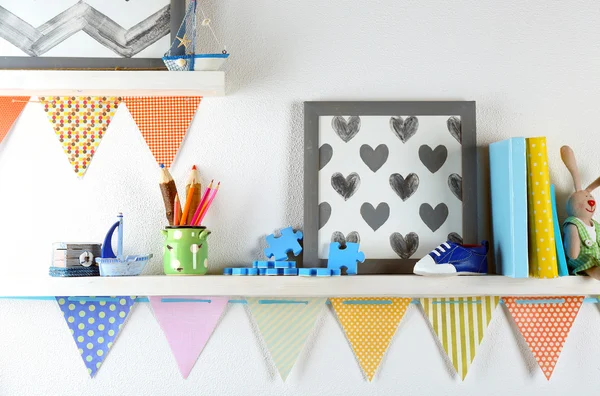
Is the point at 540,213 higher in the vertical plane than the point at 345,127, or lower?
lower

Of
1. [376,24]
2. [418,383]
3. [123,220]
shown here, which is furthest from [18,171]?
[418,383]

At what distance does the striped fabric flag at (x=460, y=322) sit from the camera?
1.29 m

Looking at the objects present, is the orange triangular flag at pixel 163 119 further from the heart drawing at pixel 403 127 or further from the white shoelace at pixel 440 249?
the white shoelace at pixel 440 249

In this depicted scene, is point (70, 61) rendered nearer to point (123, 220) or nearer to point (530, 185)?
point (123, 220)

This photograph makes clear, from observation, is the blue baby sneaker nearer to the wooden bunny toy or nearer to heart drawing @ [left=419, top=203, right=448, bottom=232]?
heart drawing @ [left=419, top=203, right=448, bottom=232]

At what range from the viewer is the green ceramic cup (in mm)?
1191

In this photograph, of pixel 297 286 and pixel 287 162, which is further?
pixel 287 162

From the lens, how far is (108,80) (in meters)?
1.19

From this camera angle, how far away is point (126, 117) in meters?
1.30

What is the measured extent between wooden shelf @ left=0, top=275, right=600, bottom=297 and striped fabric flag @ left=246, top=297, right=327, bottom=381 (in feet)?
0.30

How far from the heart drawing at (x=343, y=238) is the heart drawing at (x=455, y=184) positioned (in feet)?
0.70

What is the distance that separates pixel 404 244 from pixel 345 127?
10.3 inches

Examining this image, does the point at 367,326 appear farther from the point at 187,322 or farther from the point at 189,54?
the point at 189,54

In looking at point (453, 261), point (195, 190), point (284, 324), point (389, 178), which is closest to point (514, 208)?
point (453, 261)
